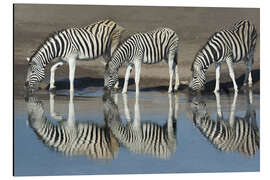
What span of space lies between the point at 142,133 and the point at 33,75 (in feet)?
4.44

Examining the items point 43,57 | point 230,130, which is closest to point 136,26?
point 43,57

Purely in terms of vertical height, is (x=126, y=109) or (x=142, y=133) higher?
(x=126, y=109)

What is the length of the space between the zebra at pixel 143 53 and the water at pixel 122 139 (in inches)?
8.8

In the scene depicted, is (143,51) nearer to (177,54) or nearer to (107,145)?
(177,54)

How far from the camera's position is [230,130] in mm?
5879

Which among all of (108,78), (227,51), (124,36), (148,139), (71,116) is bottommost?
(148,139)

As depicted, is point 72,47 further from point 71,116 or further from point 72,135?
point 72,135

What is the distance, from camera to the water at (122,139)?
5504mm

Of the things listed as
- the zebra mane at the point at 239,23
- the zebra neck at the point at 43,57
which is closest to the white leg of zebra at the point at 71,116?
the zebra neck at the point at 43,57

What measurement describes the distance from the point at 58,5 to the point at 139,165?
1.95 meters

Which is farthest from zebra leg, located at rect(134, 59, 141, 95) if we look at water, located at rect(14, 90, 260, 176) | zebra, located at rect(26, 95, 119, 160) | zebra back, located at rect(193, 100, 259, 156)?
zebra back, located at rect(193, 100, 259, 156)

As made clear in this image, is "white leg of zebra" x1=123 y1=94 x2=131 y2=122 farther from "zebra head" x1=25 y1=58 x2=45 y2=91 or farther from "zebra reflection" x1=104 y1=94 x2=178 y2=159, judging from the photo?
"zebra head" x1=25 y1=58 x2=45 y2=91

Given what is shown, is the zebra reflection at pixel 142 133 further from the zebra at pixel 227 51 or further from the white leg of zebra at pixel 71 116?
the zebra at pixel 227 51
